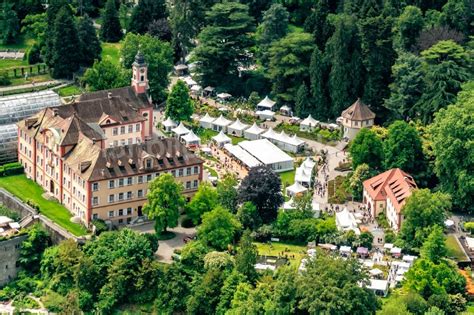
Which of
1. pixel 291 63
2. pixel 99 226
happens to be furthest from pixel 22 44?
pixel 99 226

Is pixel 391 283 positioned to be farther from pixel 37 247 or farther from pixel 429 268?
pixel 37 247

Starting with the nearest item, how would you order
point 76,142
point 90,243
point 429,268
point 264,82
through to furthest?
point 429,268 → point 90,243 → point 76,142 → point 264,82

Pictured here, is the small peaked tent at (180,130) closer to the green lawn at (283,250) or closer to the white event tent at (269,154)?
the white event tent at (269,154)

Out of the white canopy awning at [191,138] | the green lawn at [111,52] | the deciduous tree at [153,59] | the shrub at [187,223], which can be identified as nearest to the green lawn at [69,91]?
the deciduous tree at [153,59]

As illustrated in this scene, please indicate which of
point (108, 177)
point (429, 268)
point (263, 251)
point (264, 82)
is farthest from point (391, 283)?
point (264, 82)

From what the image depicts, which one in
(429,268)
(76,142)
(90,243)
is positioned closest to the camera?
(429,268)

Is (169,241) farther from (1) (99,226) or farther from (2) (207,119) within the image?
(2) (207,119)

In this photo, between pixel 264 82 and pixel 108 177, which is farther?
pixel 264 82
